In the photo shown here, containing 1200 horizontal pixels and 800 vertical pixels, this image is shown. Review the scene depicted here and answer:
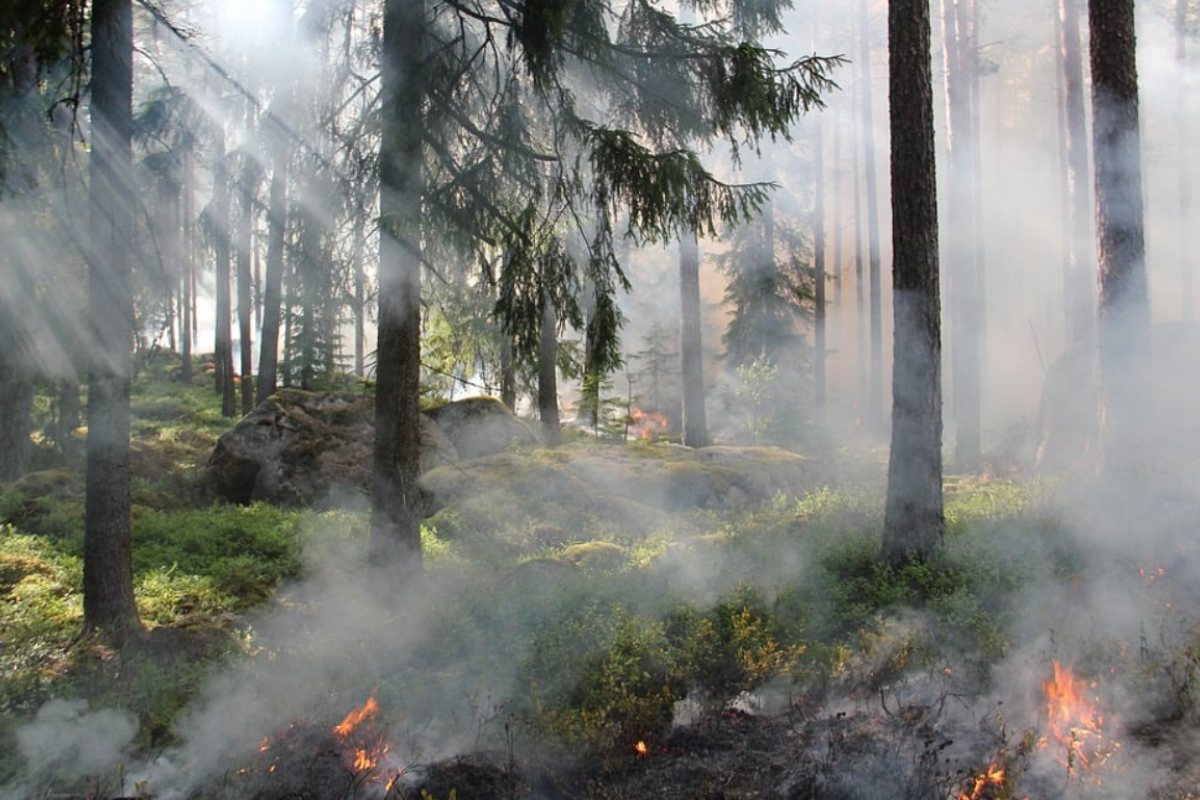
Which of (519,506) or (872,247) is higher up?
(872,247)

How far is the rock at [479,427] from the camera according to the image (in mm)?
14383

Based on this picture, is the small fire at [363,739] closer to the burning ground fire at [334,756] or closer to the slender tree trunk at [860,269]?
the burning ground fire at [334,756]

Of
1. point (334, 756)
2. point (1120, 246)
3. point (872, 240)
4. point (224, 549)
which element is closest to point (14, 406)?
point (224, 549)

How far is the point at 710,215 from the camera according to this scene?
7.90 metres

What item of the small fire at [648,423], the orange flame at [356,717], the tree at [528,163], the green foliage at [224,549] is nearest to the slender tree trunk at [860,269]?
the small fire at [648,423]

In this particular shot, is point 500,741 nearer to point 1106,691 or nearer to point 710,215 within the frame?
point 1106,691

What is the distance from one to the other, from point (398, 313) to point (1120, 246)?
8.70m

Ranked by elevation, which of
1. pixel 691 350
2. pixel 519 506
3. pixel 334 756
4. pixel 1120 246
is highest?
pixel 1120 246

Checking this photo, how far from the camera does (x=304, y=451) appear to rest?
40.7 feet

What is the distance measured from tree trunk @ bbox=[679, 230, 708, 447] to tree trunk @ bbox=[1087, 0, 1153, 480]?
9.03 meters

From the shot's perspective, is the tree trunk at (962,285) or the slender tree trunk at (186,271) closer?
the tree trunk at (962,285)

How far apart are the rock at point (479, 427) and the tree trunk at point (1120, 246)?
9.88 metres

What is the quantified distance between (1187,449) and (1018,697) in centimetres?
815

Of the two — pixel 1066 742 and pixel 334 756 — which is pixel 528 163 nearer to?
pixel 334 756
